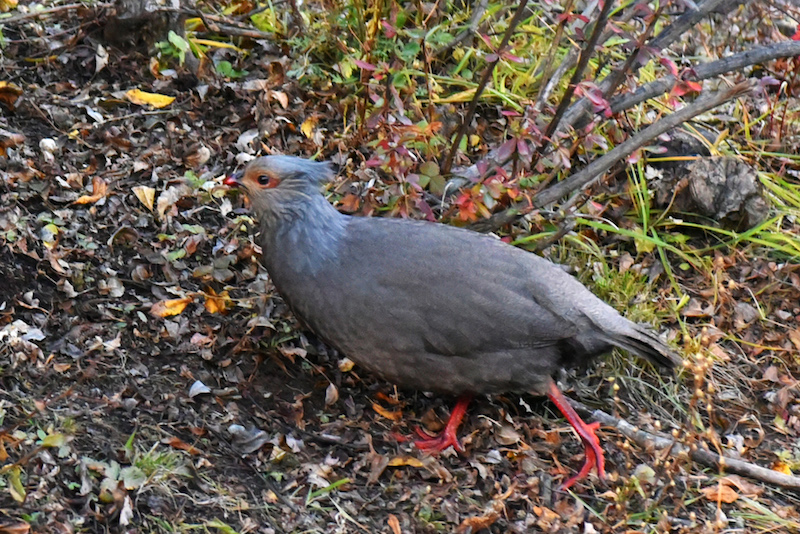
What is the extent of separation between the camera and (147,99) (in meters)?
5.34

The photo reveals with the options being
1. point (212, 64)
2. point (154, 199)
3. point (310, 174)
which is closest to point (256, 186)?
point (310, 174)

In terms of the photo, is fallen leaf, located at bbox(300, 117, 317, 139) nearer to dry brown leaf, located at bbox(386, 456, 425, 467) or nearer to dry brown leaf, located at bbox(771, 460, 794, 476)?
Answer: dry brown leaf, located at bbox(386, 456, 425, 467)

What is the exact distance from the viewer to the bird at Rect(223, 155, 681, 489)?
158 inches

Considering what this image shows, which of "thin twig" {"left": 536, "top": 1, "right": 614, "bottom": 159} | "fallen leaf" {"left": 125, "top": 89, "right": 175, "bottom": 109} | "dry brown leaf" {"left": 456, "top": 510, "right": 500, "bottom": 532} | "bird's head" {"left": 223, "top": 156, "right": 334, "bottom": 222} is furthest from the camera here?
"fallen leaf" {"left": 125, "top": 89, "right": 175, "bottom": 109}

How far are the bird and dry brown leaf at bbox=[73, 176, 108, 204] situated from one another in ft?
3.40

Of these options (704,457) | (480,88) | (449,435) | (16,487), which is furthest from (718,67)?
(16,487)

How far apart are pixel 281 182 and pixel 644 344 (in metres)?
1.81

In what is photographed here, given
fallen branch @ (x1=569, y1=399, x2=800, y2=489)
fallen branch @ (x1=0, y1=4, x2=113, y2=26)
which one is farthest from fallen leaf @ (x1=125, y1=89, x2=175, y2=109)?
fallen branch @ (x1=569, y1=399, x2=800, y2=489)

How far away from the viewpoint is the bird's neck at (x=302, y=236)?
4.08 meters

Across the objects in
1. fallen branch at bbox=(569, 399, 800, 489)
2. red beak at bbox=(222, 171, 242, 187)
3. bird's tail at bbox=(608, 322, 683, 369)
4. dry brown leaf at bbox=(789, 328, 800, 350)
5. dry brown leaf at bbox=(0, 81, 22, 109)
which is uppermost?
red beak at bbox=(222, 171, 242, 187)

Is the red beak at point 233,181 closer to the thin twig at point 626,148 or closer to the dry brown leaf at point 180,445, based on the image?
the dry brown leaf at point 180,445

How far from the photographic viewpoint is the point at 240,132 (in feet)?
17.6

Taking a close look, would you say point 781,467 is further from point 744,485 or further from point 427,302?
point 427,302

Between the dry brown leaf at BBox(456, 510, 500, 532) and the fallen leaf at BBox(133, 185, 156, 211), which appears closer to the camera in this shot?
the dry brown leaf at BBox(456, 510, 500, 532)
